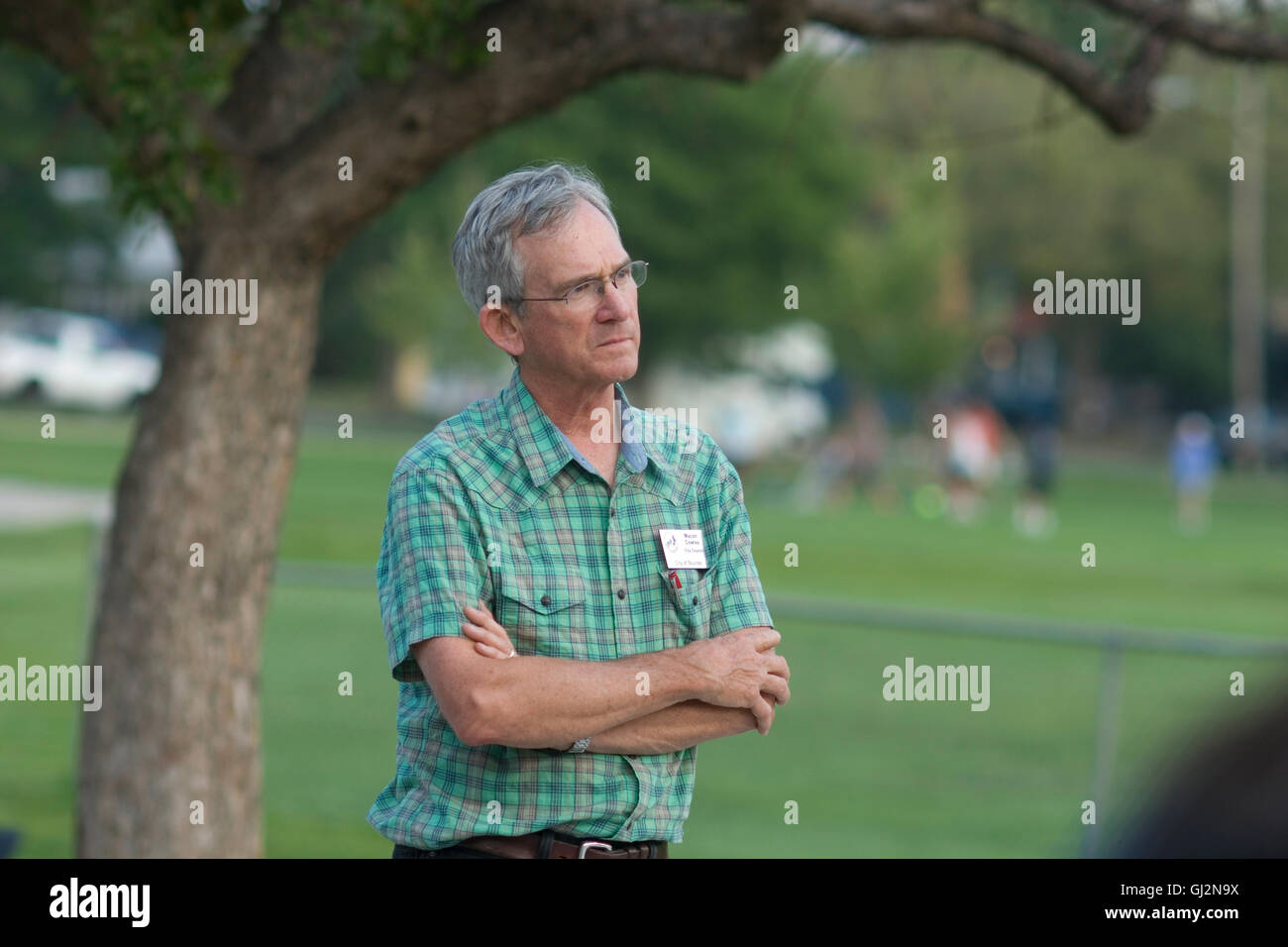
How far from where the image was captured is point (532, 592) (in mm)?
3184

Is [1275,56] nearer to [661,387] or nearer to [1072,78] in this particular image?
[1072,78]

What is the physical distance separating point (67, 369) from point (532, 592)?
5257 centimetres

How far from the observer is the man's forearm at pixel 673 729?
10.4 feet

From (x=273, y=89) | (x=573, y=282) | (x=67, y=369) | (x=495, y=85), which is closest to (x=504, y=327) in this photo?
(x=573, y=282)

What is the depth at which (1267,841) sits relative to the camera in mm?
1017

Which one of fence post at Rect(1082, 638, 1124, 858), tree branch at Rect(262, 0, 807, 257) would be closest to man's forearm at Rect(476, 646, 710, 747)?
tree branch at Rect(262, 0, 807, 257)

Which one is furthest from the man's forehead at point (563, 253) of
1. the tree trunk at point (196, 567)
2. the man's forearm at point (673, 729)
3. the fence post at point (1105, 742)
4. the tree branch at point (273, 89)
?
the fence post at point (1105, 742)

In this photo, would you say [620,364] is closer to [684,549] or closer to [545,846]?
[684,549]

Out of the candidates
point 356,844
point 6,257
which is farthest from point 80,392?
point 356,844

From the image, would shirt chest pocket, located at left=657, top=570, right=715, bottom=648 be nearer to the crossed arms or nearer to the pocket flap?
the crossed arms

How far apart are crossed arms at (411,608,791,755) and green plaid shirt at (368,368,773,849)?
49 mm

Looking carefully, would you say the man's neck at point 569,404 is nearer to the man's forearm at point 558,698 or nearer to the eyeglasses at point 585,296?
the eyeglasses at point 585,296
